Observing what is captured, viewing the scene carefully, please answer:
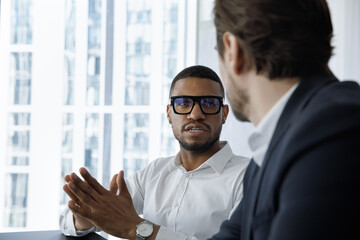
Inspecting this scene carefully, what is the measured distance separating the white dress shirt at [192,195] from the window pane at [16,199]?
69.0 inches

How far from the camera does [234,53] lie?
2.92 ft

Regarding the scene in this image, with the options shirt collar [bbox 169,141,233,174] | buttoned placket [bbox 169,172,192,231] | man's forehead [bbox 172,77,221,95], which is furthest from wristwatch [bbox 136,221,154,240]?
man's forehead [bbox 172,77,221,95]

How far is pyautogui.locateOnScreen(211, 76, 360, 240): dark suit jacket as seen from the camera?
606 mm

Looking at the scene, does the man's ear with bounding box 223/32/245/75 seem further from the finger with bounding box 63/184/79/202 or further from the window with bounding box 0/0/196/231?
the window with bounding box 0/0/196/231

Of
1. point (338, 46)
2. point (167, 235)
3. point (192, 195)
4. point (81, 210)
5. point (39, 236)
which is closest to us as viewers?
point (81, 210)

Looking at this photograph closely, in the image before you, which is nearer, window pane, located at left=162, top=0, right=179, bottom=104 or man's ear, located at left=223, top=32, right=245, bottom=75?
man's ear, located at left=223, top=32, right=245, bottom=75

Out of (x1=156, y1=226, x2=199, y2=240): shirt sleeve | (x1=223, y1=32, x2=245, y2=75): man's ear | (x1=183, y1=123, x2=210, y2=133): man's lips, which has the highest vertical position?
(x1=223, y1=32, x2=245, y2=75): man's ear

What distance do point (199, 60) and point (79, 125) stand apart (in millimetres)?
1143

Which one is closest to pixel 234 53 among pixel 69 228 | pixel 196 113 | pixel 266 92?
pixel 266 92

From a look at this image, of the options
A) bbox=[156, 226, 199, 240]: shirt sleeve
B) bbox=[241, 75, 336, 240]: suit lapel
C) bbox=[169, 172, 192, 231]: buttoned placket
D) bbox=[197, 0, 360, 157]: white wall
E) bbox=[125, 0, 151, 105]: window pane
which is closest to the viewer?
bbox=[241, 75, 336, 240]: suit lapel

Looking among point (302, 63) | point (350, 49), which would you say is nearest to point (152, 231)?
point (302, 63)

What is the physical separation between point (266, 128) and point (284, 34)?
20 cm

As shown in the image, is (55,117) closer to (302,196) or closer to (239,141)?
(239,141)

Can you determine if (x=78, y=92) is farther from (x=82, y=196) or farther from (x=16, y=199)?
(x=82, y=196)
